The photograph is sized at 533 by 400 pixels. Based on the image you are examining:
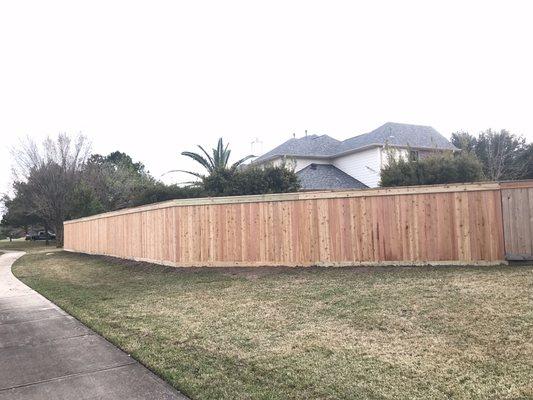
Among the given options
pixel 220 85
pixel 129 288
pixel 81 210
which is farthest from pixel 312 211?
pixel 81 210

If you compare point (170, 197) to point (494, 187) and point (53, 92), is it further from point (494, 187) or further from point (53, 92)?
point (494, 187)

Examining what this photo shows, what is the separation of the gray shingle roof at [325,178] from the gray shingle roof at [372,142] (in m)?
0.83

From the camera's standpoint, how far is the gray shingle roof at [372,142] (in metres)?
24.0


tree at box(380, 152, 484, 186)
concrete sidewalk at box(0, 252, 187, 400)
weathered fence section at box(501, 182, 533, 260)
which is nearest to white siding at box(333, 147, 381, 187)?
tree at box(380, 152, 484, 186)

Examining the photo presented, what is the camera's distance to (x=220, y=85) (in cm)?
1666

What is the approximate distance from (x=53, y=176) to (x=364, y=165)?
2423cm

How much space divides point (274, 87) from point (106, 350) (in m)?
14.4

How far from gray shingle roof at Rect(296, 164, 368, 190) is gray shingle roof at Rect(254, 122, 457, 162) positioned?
83 cm

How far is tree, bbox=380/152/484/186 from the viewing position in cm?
1484

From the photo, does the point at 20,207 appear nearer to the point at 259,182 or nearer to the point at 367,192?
the point at 259,182

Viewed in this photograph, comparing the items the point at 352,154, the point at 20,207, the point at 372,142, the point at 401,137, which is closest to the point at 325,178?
the point at 352,154

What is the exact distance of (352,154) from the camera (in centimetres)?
2514

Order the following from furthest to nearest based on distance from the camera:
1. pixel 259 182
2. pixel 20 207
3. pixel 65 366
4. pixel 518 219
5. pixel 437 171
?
pixel 20 207 < pixel 259 182 < pixel 437 171 < pixel 518 219 < pixel 65 366

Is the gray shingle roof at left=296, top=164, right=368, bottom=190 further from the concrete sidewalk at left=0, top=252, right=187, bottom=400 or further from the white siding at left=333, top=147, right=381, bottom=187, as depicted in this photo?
the concrete sidewalk at left=0, top=252, right=187, bottom=400
